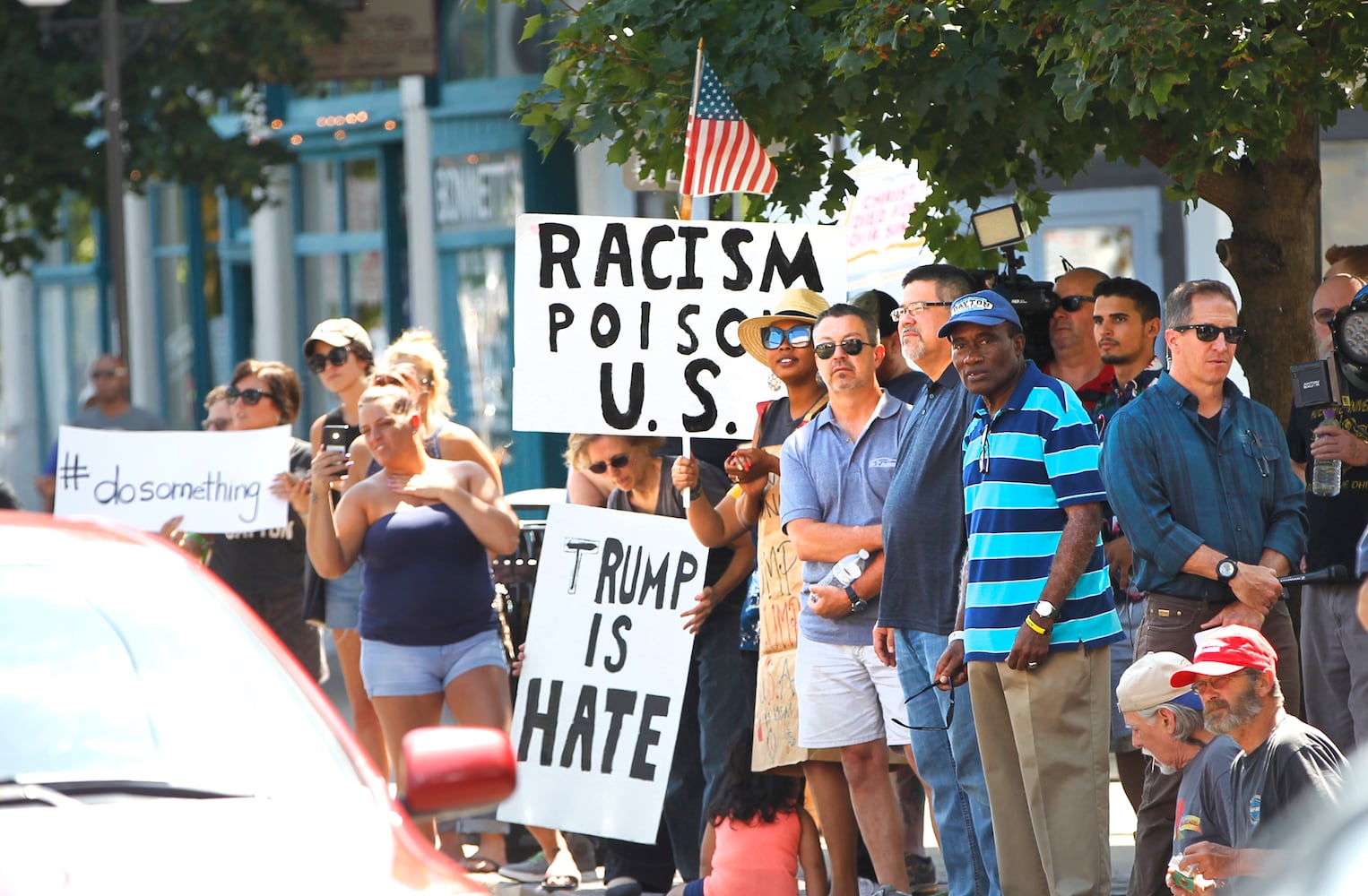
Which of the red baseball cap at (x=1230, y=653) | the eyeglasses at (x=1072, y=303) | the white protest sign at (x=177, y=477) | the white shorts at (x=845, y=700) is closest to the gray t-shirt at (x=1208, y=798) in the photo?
the red baseball cap at (x=1230, y=653)

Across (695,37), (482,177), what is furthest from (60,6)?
(695,37)

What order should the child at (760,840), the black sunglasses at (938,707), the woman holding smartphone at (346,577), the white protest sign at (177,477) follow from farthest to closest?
1. the white protest sign at (177,477)
2. the woman holding smartphone at (346,577)
3. the child at (760,840)
4. the black sunglasses at (938,707)

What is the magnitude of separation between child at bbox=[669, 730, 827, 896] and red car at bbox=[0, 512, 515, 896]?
3.21m

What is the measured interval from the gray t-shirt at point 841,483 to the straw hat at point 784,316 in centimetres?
45

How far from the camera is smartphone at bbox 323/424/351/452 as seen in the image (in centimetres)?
845

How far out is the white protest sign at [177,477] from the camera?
9609 mm

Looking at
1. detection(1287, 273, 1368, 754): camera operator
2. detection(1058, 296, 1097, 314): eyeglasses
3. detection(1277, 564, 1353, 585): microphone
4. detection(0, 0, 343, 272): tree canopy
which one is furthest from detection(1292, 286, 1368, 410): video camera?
detection(0, 0, 343, 272): tree canopy

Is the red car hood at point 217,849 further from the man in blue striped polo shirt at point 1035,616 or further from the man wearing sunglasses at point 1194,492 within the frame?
the man wearing sunglasses at point 1194,492

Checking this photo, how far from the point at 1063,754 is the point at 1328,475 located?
1371 mm

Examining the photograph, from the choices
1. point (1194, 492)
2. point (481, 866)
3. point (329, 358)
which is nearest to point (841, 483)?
point (1194, 492)

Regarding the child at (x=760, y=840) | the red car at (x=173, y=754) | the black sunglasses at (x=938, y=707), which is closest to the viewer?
the red car at (x=173, y=754)

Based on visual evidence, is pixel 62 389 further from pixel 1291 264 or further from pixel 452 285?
pixel 1291 264

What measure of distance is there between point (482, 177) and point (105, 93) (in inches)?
157

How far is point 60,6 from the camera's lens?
16.4 meters
